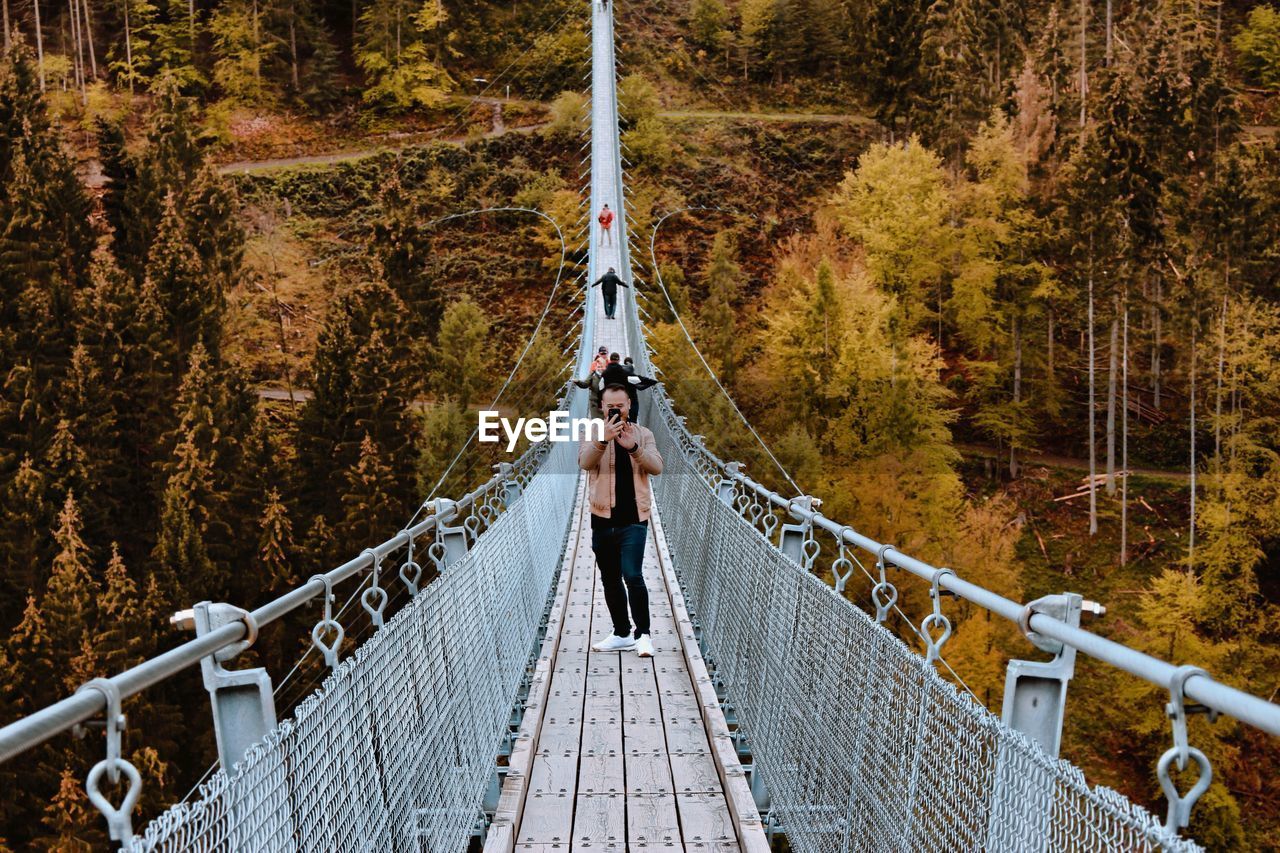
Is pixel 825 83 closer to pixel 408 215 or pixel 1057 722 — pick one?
pixel 408 215

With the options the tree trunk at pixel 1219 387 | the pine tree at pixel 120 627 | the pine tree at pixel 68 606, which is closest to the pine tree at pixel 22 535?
the pine tree at pixel 68 606

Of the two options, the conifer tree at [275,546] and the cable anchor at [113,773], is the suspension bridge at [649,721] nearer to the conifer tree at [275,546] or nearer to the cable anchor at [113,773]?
the cable anchor at [113,773]

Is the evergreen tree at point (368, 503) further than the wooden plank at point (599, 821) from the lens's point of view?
Yes

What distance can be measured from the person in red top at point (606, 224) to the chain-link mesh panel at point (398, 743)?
59.0 feet

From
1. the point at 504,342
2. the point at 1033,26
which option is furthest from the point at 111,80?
the point at 1033,26

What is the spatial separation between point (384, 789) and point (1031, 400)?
30643 millimetres

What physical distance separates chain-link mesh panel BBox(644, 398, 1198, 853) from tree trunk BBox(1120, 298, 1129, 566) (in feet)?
74.0

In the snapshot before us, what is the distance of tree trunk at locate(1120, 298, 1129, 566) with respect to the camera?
24938mm

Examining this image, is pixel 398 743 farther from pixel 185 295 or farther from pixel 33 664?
pixel 185 295

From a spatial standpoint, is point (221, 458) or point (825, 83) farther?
point (825, 83)

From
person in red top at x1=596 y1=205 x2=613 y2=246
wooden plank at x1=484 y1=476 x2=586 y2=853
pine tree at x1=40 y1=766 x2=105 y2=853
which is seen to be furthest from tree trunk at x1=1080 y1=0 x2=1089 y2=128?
wooden plank at x1=484 y1=476 x2=586 y2=853

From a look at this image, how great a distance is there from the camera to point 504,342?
37312 millimetres

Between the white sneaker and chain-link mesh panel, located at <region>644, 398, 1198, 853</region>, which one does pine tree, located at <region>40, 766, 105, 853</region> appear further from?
chain-link mesh panel, located at <region>644, 398, 1198, 853</region>

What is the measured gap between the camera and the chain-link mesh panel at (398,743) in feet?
5.06
